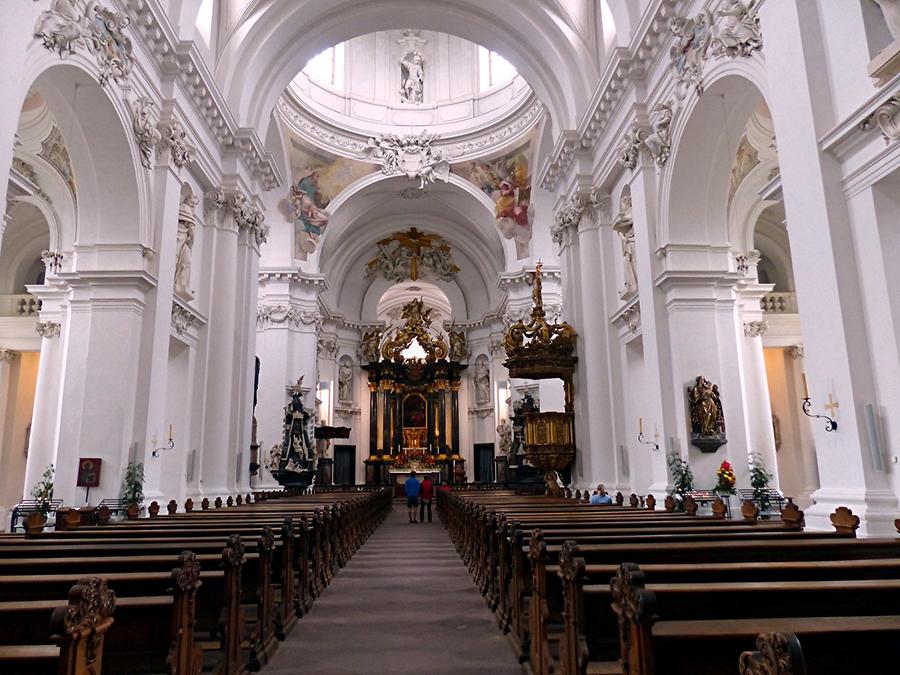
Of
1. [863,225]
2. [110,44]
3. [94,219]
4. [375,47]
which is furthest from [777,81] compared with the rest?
[375,47]

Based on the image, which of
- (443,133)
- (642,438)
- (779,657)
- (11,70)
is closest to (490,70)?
(443,133)

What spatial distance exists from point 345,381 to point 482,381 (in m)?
5.89

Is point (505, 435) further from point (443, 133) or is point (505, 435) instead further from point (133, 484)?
point (133, 484)

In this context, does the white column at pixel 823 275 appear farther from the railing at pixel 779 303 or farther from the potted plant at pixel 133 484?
the railing at pixel 779 303

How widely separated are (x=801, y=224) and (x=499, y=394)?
69.9 feet

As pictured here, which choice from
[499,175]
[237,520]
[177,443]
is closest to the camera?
[237,520]

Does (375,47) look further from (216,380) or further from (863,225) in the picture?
(863,225)

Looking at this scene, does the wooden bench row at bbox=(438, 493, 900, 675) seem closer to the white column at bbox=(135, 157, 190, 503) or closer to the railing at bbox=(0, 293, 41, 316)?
the white column at bbox=(135, 157, 190, 503)

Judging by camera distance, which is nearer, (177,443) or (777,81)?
(777,81)

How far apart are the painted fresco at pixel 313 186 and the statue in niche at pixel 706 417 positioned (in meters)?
15.9

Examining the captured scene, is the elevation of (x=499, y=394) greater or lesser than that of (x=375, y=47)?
lesser

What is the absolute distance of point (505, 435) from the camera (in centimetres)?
2531

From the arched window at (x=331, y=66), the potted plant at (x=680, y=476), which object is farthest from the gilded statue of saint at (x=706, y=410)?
the arched window at (x=331, y=66)

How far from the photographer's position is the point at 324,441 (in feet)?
80.1
